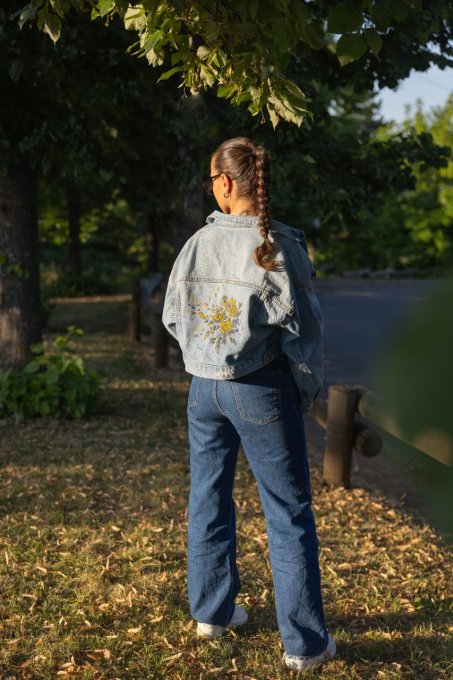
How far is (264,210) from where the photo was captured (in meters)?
2.75

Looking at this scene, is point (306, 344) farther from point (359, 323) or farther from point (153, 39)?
point (359, 323)

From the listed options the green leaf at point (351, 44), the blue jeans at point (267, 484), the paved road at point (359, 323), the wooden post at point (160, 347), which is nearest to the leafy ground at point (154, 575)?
the blue jeans at point (267, 484)

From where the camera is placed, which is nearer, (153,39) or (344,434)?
(153,39)

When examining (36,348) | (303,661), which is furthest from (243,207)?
(36,348)

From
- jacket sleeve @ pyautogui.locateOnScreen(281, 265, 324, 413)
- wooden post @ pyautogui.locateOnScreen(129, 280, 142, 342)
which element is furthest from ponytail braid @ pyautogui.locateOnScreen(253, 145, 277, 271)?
wooden post @ pyautogui.locateOnScreen(129, 280, 142, 342)

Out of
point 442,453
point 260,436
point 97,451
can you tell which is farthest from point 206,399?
point 97,451

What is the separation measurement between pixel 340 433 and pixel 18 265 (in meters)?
3.76

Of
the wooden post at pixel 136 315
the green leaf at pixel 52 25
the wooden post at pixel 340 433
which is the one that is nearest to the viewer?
the green leaf at pixel 52 25

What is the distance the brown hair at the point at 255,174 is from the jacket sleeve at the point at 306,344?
170 mm

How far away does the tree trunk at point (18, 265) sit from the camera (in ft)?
25.4

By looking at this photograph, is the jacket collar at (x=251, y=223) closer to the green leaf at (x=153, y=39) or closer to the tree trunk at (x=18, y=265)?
the green leaf at (x=153, y=39)

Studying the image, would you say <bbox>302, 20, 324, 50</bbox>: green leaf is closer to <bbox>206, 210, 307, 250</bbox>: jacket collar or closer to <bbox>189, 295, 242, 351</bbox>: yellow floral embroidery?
<bbox>206, 210, 307, 250</bbox>: jacket collar

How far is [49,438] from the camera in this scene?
23.1ft

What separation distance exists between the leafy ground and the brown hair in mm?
1115
